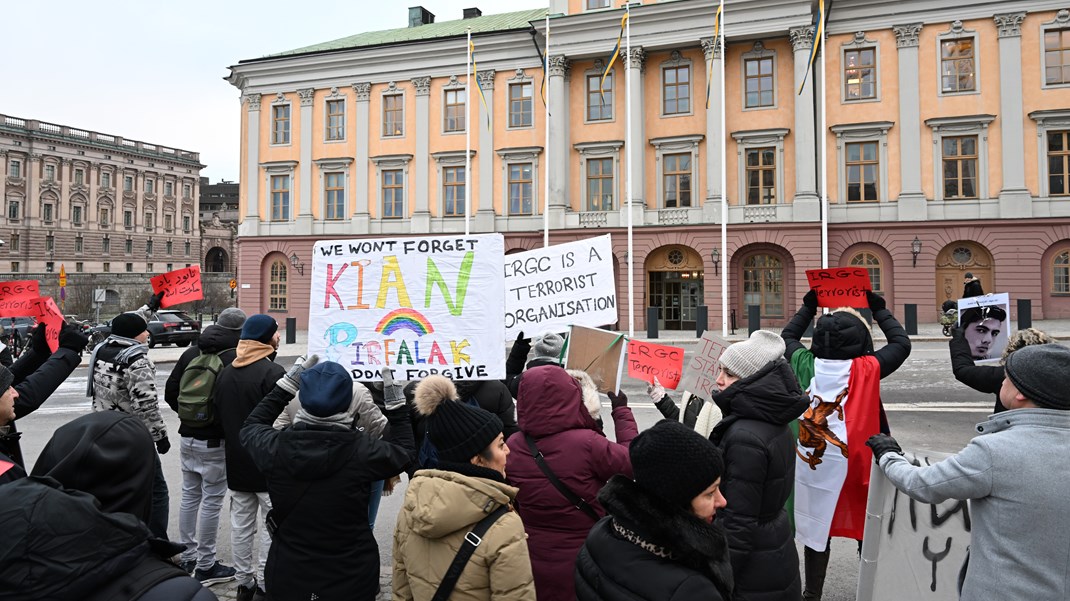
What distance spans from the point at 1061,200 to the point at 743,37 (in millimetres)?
14125

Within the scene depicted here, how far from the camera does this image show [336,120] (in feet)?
114

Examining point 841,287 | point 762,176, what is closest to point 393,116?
point 762,176

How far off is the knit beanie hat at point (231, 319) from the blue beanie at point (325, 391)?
88.9 inches

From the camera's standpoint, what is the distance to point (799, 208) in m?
27.9

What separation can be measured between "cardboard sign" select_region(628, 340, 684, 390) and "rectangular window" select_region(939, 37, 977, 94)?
28779mm

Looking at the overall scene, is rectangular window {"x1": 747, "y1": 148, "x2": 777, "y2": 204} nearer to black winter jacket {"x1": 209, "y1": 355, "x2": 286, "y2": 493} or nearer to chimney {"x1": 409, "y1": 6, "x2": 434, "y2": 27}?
chimney {"x1": 409, "y1": 6, "x2": 434, "y2": 27}

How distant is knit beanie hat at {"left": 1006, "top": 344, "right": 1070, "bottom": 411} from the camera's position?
7.68 feet

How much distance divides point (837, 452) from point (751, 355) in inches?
55.0

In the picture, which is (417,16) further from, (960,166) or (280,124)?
(960,166)

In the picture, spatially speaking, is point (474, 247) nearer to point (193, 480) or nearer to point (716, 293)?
point (193, 480)

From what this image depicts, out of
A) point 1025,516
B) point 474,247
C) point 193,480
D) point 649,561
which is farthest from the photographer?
point 193,480

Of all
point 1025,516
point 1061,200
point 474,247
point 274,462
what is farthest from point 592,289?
point 1061,200

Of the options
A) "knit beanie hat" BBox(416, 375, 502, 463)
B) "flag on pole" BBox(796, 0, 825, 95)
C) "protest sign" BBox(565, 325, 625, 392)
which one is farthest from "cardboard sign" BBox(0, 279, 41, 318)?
"flag on pole" BBox(796, 0, 825, 95)

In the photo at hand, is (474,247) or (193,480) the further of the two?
(193,480)
